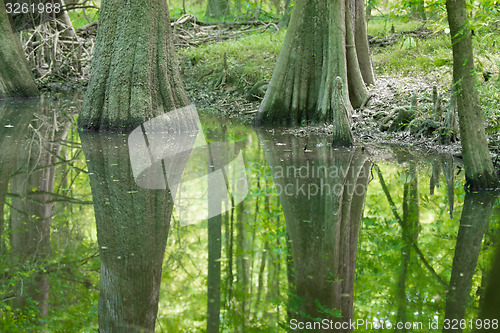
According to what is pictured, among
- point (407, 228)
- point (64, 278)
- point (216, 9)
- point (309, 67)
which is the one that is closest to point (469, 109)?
point (407, 228)

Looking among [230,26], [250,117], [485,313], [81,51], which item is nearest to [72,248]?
[485,313]

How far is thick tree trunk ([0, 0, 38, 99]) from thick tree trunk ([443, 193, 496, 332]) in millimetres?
13664

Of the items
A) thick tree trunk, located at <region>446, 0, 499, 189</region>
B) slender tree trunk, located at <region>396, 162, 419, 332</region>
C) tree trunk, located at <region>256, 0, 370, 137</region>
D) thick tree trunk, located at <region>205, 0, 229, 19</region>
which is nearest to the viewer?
slender tree trunk, located at <region>396, 162, 419, 332</region>

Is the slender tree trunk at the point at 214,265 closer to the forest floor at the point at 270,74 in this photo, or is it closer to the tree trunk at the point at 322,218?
the tree trunk at the point at 322,218

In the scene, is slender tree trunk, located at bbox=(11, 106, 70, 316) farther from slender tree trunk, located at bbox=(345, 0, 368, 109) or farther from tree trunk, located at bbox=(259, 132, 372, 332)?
slender tree trunk, located at bbox=(345, 0, 368, 109)

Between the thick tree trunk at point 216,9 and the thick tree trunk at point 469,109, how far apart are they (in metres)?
21.7

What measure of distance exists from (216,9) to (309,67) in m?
17.0

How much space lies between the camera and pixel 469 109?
6.76 metres

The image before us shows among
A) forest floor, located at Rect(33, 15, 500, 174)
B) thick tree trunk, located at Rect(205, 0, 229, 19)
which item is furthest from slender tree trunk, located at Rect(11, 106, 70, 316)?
thick tree trunk, located at Rect(205, 0, 229, 19)

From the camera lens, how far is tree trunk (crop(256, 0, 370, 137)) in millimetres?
11570

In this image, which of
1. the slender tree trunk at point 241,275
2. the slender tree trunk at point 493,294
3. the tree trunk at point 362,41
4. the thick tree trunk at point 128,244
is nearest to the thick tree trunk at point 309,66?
the tree trunk at point 362,41

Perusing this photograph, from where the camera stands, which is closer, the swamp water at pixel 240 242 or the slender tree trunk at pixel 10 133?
the swamp water at pixel 240 242

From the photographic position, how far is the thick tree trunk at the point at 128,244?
3.90 meters

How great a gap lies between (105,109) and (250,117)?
404 centimetres
